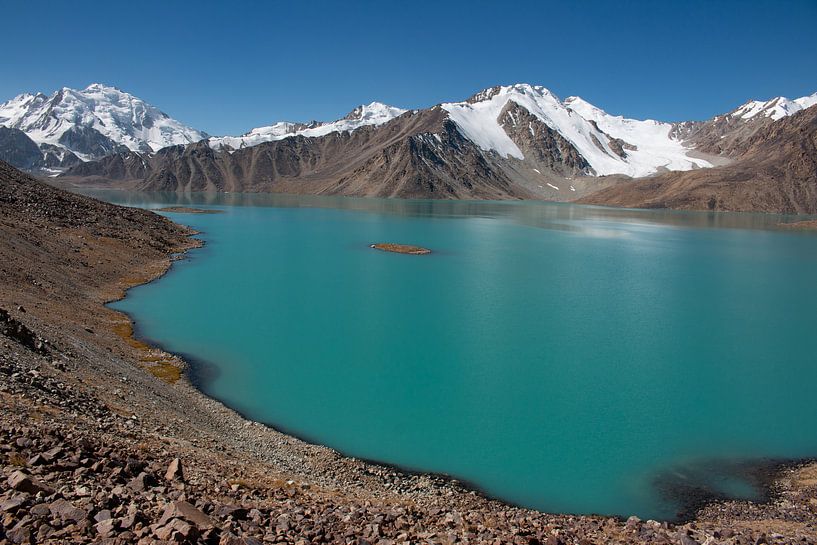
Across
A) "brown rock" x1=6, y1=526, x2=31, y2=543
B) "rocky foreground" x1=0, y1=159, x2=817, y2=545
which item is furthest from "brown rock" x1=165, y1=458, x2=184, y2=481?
"brown rock" x1=6, y1=526, x2=31, y2=543

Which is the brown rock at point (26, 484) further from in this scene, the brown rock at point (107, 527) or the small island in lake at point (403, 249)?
the small island in lake at point (403, 249)

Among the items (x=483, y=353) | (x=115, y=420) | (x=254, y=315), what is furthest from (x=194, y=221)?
(x=115, y=420)

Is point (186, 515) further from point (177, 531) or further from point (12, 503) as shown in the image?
point (12, 503)

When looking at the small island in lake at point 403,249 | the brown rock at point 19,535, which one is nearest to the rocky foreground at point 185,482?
the brown rock at point 19,535

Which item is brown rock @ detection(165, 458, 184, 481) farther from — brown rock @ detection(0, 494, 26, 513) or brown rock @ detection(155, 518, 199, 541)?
brown rock @ detection(155, 518, 199, 541)

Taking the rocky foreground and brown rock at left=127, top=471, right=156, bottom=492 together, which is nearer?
the rocky foreground

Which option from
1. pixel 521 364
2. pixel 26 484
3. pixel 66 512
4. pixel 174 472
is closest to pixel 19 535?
pixel 66 512
